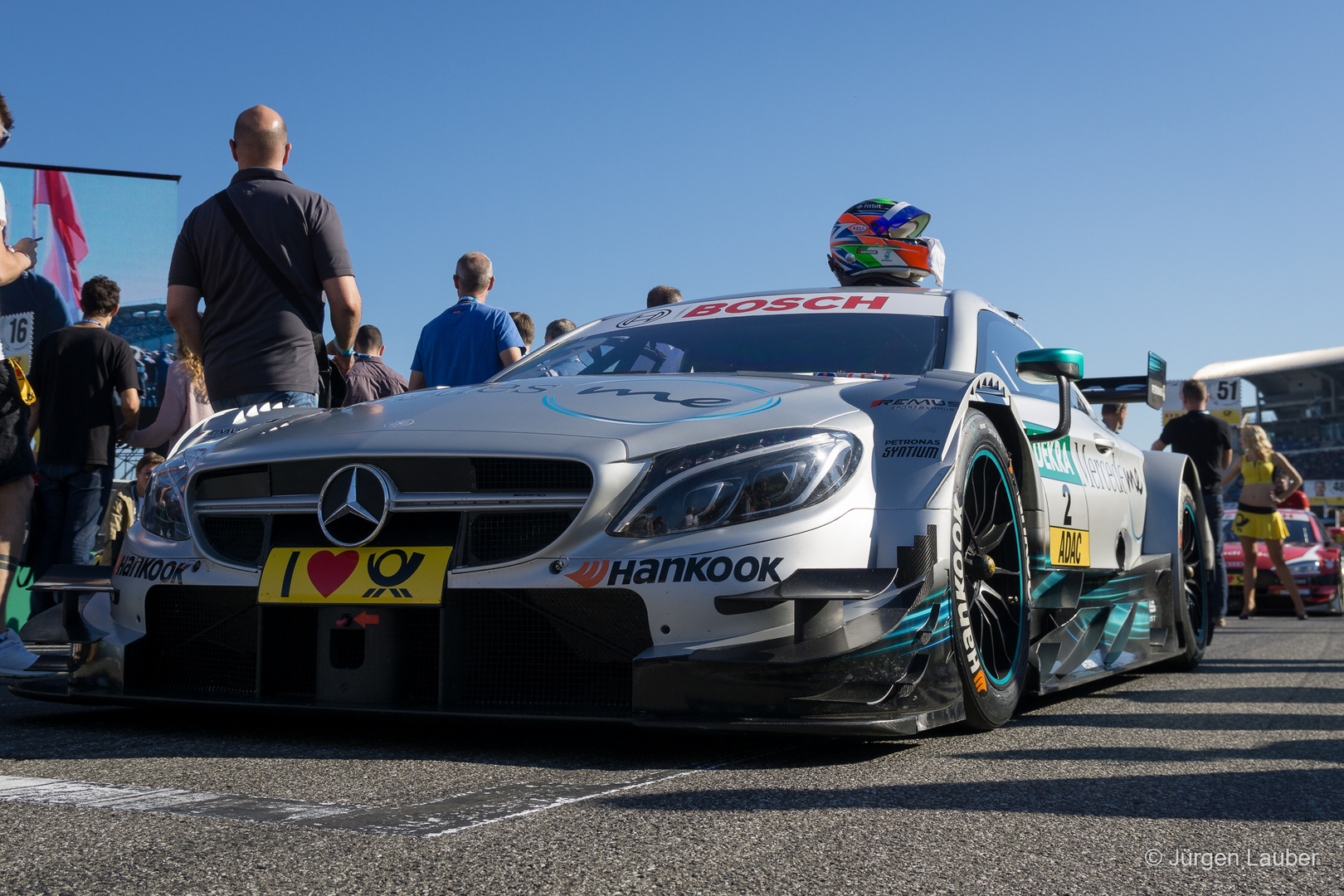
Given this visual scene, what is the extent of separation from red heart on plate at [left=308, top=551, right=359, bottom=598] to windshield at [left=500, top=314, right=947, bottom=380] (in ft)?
4.60

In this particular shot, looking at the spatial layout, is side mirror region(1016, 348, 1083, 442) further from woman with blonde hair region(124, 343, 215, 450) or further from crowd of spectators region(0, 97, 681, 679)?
woman with blonde hair region(124, 343, 215, 450)

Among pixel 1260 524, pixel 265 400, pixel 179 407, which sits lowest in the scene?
pixel 1260 524

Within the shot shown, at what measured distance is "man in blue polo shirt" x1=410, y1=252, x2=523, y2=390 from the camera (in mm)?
5895

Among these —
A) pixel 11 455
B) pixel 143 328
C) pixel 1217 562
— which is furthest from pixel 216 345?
pixel 143 328

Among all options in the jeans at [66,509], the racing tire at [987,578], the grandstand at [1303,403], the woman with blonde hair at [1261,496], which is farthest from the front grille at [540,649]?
the grandstand at [1303,403]

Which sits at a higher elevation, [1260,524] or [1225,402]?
[1225,402]

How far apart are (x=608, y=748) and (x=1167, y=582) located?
327 centimetres

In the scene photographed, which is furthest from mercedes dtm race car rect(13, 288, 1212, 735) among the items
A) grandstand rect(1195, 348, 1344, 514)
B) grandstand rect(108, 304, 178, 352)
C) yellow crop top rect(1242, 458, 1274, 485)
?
grandstand rect(1195, 348, 1344, 514)

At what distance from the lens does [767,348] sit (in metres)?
4.12

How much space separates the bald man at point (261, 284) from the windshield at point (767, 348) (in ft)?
2.23

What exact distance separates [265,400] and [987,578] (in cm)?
238

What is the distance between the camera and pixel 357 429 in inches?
125

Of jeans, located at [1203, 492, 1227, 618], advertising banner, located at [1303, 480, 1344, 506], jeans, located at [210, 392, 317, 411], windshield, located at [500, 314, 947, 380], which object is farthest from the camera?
advertising banner, located at [1303, 480, 1344, 506]

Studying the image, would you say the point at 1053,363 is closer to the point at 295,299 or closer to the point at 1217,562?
the point at 295,299
